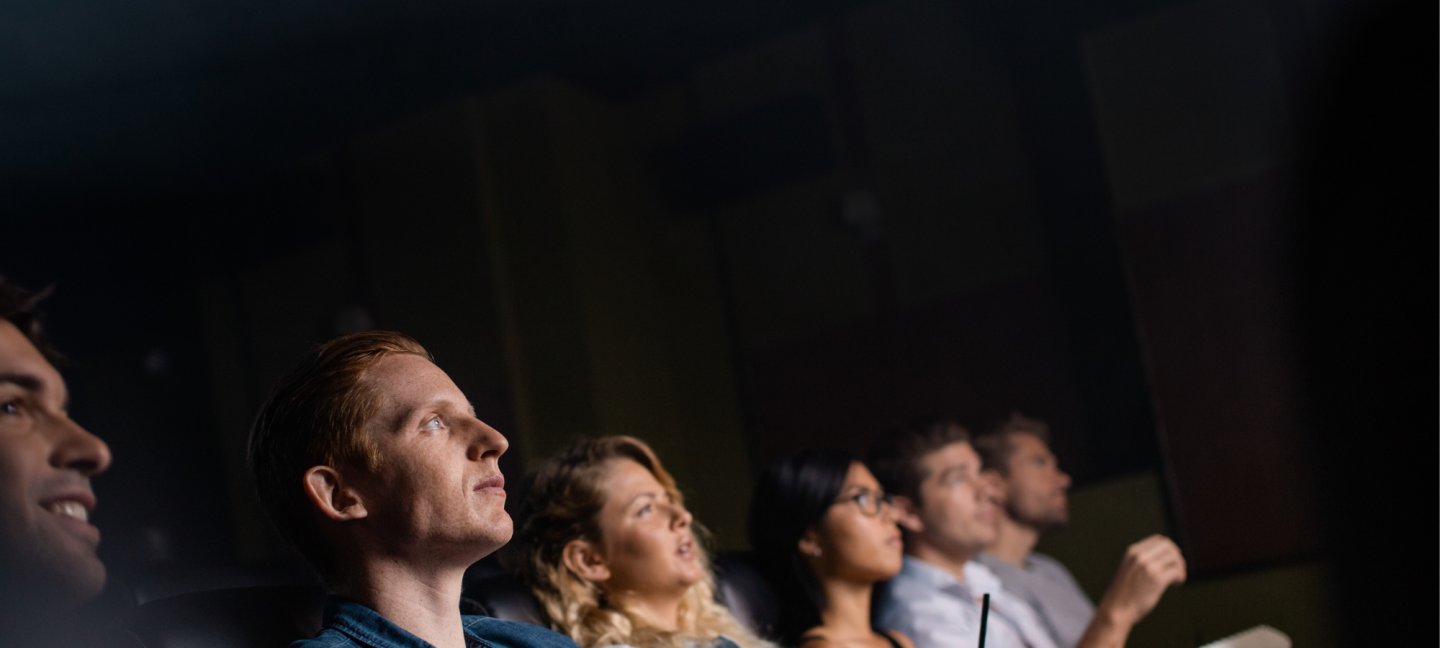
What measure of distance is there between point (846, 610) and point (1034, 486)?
99 centimetres

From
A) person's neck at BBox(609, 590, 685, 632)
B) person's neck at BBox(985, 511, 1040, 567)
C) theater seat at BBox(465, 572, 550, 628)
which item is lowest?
person's neck at BBox(985, 511, 1040, 567)

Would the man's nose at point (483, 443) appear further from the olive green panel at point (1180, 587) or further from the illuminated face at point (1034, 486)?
the olive green panel at point (1180, 587)

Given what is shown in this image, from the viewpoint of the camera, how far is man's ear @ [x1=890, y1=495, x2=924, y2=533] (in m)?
2.50

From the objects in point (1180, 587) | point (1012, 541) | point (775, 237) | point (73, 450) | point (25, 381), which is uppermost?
point (775, 237)

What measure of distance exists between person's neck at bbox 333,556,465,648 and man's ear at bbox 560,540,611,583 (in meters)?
0.63

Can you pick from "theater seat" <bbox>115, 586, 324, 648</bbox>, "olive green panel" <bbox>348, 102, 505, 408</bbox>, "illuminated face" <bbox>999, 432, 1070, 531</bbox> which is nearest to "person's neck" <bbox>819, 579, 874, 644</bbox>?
"illuminated face" <bbox>999, 432, 1070, 531</bbox>

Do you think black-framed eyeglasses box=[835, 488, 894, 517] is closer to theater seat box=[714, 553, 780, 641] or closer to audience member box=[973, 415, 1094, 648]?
theater seat box=[714, 553, 780, 641]

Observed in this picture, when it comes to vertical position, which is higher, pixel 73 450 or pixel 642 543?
pixel 73 450

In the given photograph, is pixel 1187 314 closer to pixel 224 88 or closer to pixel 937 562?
pixel 937 562

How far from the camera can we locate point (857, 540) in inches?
86.4

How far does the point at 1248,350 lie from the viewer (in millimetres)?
3074

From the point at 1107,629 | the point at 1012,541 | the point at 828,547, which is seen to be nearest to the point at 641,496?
the point at 828,547

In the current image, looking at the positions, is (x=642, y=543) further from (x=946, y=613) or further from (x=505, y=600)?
(x=946, y=613)

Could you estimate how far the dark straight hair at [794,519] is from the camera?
86.3 inches
